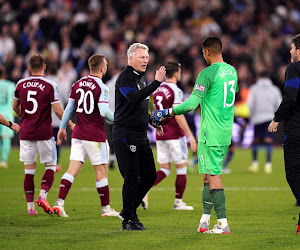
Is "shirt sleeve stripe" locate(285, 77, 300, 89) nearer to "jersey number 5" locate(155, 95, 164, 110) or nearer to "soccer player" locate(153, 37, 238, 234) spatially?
"soccer player" locate(153, 37, 238, 234)

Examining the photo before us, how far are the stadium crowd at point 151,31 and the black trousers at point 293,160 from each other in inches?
671

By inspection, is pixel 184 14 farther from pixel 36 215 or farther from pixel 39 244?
pixel 39 244

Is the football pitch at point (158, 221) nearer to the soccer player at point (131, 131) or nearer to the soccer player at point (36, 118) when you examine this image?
the soccer player at point (131, 131)

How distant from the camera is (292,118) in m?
8.85

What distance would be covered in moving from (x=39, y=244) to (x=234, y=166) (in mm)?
13607

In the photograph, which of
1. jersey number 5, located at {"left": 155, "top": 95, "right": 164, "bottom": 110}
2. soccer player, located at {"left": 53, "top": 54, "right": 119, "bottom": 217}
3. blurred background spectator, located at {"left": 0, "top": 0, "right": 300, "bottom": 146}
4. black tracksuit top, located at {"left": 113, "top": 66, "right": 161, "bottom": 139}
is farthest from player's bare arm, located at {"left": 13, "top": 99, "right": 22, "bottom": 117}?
blurred background spectator, located at {"left": 0, "top": 0, "right": 300, "bottom": 146}

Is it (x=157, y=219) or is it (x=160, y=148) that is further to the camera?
(x=160, y=148)

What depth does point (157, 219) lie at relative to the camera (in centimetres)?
1069

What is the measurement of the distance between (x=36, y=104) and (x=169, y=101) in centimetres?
239

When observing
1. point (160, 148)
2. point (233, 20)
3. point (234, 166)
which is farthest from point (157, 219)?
point (233, 20)

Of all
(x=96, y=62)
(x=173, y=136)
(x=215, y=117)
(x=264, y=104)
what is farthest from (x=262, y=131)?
(x=215, y=117)

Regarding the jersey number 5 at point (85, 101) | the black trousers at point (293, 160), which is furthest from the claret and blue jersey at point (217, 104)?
the jersey number 5 at point (85, 101)

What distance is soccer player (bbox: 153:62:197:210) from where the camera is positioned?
40.0ft

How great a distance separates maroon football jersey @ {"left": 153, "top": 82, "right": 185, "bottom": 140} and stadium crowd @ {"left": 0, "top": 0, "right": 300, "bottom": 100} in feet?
43.9
